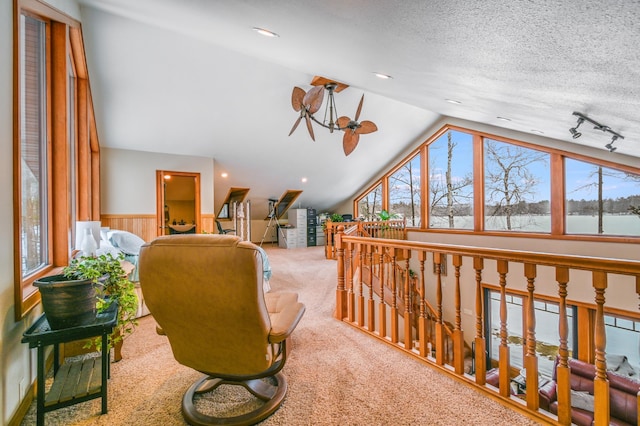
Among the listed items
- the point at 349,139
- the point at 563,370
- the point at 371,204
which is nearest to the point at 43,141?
the point at 349,139

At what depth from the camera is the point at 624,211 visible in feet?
16.0

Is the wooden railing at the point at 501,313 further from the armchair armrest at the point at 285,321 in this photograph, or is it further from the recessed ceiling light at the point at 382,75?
the recessed ceiling light at the point at 382,75

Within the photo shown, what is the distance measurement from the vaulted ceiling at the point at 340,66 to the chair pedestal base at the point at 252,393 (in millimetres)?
2136

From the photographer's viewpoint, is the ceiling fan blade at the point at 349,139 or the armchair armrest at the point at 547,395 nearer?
the armchair armrest at the point at 547,395

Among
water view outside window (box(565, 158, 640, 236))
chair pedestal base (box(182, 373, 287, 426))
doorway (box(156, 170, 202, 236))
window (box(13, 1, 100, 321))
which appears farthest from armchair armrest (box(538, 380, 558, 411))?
doorway (box(156, 170, 202, 236))

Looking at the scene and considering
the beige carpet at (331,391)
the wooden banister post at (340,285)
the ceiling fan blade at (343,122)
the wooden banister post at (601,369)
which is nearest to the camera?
the wooden banister post at (601,369)

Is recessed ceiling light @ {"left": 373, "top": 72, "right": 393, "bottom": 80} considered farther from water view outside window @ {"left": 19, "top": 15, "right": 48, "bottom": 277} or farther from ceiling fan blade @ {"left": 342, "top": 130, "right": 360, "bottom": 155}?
water view outside window @ {"left": 19, "top": 15, "right": 48, "bottom": 277}

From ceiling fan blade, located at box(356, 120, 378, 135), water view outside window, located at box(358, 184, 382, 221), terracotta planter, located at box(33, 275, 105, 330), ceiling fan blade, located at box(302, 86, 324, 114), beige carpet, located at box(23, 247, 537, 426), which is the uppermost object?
ceiling fan blade, located at box(302, 86, 324, 114)

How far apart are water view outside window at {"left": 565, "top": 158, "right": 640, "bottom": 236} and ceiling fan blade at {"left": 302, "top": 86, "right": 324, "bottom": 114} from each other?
486 centimetres

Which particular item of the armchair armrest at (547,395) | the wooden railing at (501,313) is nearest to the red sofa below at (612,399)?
the armchair armrest at (547,395)

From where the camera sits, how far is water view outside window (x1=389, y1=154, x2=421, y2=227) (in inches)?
327

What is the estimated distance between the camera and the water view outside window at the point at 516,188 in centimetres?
584

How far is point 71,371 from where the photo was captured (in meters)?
1.84

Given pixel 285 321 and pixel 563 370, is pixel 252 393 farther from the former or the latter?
pixel 563 370
